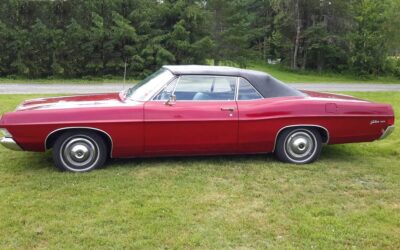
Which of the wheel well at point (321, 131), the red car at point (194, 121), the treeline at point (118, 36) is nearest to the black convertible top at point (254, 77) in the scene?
the red car at point (194, 121)

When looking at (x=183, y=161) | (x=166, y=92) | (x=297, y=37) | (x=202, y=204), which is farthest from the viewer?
(x=297, y=37)

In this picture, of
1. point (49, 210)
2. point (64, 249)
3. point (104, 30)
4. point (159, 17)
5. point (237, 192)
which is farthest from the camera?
point (159, 17)

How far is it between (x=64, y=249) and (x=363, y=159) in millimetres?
4629

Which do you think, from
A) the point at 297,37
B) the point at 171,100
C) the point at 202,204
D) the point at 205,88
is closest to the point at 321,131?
the point at 205,88

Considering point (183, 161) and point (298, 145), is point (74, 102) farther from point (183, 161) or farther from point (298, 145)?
point (298, 145)

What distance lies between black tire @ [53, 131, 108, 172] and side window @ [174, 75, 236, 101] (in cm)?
121

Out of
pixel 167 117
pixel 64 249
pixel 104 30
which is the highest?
pixel 104 30

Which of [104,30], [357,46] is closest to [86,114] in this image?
[104,30]

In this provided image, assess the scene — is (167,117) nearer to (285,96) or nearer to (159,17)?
(285,96)

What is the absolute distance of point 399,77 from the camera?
3447 centimetres

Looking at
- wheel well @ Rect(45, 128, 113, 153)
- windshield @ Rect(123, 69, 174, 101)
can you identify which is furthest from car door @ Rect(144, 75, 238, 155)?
wheel well @ Rect(45, 128, 113, 153)

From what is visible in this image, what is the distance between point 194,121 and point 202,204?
142 cm

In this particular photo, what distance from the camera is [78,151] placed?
5.70 meters

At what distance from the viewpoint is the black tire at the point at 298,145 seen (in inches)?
247
